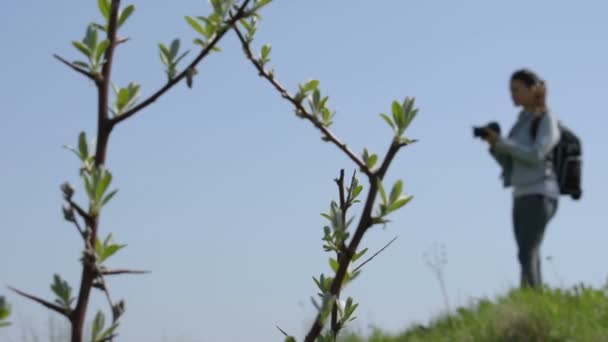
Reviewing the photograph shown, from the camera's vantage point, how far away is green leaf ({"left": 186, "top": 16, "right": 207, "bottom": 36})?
1.08m

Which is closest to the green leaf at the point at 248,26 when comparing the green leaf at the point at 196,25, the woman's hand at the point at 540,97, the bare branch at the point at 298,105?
the bare branch at the point at 298,105

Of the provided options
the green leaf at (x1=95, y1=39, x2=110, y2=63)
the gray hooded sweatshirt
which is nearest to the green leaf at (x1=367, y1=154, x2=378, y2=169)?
the green leaf at (x1=95, y1=39, x2=110, y2=63)

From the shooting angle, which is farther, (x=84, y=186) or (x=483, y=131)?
(x=483, y=131)

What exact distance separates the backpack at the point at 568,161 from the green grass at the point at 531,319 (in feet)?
2.46

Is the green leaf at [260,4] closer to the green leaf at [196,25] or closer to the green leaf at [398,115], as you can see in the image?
the green leaf at [196,25]

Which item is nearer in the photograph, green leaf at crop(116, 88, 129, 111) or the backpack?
green leaf at crop(116, 88, 129, 111)

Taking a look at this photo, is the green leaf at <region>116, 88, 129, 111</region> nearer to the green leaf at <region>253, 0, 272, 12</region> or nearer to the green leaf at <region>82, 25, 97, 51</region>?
the green leaf at <region>82, 25, 97, 51</region>

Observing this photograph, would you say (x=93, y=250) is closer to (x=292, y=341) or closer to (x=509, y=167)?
(x=292, y=341)

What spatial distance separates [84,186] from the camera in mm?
903

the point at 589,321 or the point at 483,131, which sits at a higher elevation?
Answer: the point at 483,131

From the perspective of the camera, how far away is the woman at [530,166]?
6828mm

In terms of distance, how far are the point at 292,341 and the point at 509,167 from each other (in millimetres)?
6300

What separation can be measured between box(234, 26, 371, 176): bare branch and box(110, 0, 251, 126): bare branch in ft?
0.58

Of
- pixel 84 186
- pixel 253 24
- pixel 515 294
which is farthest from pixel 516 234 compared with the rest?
pixel 84 186
